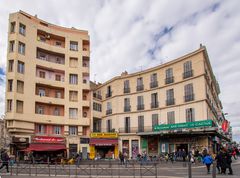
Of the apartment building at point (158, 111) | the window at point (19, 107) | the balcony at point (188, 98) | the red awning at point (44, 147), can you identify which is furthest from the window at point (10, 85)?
the balcony at point (188, 98)

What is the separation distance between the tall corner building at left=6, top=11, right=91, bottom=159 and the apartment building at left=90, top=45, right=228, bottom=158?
10.8 ft

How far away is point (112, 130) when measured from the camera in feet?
144

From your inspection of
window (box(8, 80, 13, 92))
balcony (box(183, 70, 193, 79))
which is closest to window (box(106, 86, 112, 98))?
balcony (box(183, 70, 193, 79))

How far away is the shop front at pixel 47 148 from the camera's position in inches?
1297

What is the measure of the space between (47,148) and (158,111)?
51.5 ft

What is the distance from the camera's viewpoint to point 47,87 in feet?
136

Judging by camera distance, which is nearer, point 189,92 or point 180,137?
point 189,92

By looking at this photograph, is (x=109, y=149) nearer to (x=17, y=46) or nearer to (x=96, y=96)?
(x=96, y=96)

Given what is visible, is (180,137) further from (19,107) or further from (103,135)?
(19,107)

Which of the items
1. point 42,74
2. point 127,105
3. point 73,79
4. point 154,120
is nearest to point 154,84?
point 154,120

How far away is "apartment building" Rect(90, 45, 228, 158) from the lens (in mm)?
35688

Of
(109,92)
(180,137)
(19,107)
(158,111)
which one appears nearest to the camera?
(19,107)

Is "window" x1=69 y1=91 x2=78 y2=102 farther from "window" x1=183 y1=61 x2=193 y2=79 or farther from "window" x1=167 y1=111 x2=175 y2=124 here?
"window" x1=183 y1=61 x2=193 y2=79

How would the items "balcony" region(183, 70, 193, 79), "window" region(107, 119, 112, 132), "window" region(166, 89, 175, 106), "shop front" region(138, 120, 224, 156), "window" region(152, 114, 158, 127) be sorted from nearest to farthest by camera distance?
"shop front" region(138, 120, 224, 156) → "balcony" region(183, 70, 193, 79) → "window" region(166, 89, 175, 106) → "window" region(152, 114, 158, 127) → "window" region(107, 119, 112, 132)
